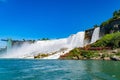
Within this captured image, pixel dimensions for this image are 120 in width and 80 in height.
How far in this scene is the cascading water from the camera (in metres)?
113

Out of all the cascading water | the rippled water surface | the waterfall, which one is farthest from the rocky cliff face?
the rippled water surface

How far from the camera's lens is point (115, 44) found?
293ft

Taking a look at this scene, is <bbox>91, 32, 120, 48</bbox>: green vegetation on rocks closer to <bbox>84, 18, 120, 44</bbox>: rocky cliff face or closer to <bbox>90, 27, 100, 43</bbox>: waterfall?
<bbox>84, 18, 120, 44</bbox>: rocky cliff face

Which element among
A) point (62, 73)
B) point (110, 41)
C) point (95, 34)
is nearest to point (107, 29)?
point (95, 34)

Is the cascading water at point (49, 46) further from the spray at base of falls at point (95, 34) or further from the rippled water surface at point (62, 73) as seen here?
the rippled water surface at point (62, 73)

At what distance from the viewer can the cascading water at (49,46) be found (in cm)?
11256

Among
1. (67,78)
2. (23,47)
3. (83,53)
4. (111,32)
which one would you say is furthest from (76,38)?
(67,78)

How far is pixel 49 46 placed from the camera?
121312 mm

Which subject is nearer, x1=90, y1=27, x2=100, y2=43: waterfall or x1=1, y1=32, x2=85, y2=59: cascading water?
x1=90, y1=27, x2=100, y2=43: waterfall

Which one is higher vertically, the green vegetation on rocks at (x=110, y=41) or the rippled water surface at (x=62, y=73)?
the green vegetation on rocks at (x=110, y=41)

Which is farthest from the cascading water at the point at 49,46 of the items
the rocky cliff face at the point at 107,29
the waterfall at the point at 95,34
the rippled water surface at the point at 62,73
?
the rippled water surface at the point at 62,73

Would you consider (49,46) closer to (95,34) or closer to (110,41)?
(95,34)

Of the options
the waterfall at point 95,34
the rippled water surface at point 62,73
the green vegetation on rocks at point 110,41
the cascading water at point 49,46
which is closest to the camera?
the rippled water surface at point 62,73

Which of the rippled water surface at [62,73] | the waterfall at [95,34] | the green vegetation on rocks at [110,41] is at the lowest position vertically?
the rippled water surface at [62,73]
